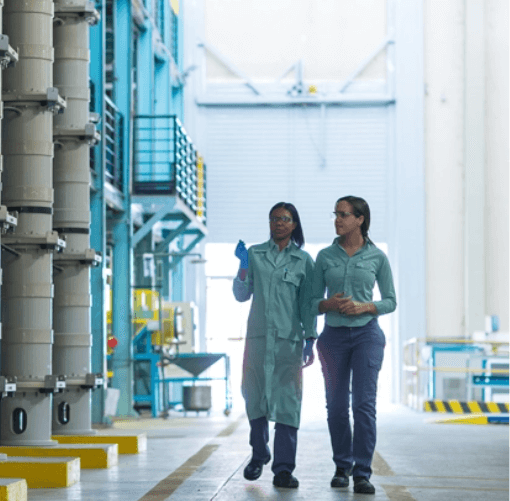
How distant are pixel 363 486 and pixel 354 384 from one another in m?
0.57

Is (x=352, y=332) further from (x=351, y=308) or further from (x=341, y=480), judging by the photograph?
(x=341, y=480)

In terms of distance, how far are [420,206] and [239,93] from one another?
4614mm

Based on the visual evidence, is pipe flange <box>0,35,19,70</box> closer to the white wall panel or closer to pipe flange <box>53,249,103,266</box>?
pipe flange <box>53,249,103,266</box>

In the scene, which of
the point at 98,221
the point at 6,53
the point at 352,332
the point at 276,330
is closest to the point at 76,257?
the point at 6,53

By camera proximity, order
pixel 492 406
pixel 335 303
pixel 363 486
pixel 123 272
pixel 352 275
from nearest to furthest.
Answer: pixel 363 486 < pixel 335 303 < pixel 352 275 < pixel 492 406 < pixel 123 272

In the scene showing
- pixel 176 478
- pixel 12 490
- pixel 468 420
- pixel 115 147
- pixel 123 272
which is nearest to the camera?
pixel 12 490

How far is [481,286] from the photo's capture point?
2450 centimetres

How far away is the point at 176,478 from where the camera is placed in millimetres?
7441

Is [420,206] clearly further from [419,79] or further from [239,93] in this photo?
[239,93]

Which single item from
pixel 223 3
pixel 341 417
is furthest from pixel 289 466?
pixel 223 3

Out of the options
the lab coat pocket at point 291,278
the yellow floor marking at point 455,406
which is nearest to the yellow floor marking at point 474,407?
the yellow floor marking at point 455,406

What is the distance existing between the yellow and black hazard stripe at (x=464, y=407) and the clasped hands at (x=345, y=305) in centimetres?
1081

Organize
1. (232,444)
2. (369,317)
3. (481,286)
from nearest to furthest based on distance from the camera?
1. (369,317)
2. (232,444)
3. (481,286)

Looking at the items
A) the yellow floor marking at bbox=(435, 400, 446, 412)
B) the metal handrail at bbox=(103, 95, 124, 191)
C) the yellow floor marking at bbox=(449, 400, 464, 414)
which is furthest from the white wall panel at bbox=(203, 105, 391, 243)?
the yellow floor marking at bbox=(449, 400, 464, 414)
